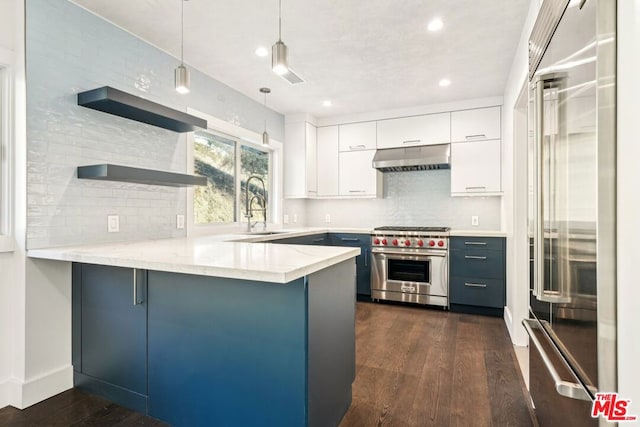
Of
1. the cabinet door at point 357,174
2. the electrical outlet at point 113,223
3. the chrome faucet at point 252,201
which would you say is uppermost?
the cabinet door at point 357,174

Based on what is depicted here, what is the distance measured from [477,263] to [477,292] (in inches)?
12.5

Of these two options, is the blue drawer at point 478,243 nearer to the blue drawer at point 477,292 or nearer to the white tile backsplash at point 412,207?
the blue drawer at point 477,292

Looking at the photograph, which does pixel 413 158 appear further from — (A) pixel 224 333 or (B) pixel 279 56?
(A) pixel 224 333

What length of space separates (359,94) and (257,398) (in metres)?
3.35

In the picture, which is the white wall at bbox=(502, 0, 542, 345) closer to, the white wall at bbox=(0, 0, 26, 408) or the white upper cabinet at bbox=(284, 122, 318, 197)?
the white upper cabinet at bbox=(284, 122, 318, 197)

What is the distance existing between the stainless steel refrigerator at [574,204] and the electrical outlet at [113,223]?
8.45ft

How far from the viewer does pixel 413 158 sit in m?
4.18

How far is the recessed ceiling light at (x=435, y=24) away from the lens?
95.0 inches

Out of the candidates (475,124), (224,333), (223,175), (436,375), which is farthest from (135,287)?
(475,124)

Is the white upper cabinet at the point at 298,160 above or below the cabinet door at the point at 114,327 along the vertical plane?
above

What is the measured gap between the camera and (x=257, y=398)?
150cm
